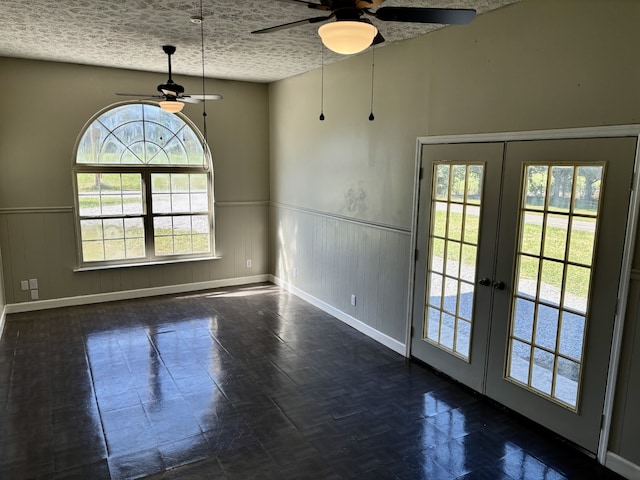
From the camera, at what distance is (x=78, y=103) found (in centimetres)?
545

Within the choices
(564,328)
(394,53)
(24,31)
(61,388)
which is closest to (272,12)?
(394,53)

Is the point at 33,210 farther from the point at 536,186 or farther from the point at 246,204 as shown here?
the point at 536,186

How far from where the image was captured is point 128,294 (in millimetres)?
6066

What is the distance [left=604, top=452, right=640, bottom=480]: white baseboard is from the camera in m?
2.67

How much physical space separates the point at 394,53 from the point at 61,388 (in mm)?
4046

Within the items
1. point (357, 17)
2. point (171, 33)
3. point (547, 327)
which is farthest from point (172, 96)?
point (547, 327)

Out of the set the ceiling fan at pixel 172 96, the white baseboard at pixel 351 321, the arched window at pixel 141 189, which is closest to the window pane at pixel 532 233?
the white baseboard at pixel 351 321

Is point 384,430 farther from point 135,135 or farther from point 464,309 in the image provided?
point 135,135

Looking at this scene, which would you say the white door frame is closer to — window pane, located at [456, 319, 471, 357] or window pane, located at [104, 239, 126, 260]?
window pane, located at [456, 319, 471, 357]

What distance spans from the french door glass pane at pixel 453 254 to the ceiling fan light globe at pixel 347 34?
1.79 metres

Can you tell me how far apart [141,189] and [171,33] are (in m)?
2.57

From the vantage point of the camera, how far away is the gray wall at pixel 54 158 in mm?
5188

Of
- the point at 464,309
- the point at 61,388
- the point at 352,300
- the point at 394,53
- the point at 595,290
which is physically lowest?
the point at 61,388

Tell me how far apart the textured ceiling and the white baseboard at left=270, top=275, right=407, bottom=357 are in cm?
282
